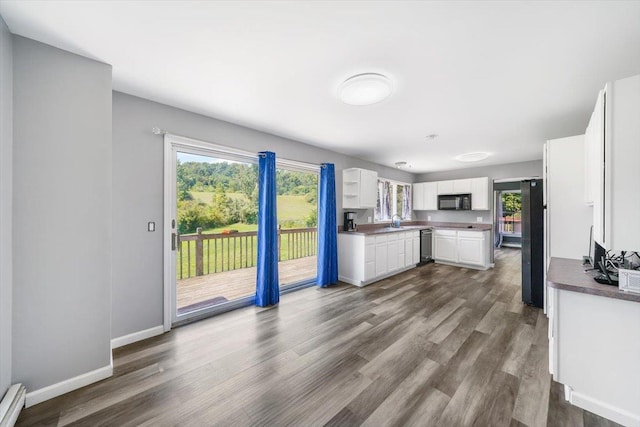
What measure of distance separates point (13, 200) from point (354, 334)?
2958 millimetres

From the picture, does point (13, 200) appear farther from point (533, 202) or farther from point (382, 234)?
point (533, 202)

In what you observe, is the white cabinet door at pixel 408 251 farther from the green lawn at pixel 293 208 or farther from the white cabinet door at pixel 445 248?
the green lawn at pixel 293 208

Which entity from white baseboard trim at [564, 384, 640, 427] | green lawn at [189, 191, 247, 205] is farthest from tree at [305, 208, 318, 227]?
white baseboard trim at [564, 384, 640, 427]

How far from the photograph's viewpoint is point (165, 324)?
2.60 meters

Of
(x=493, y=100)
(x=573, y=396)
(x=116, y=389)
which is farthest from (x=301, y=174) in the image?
(x=573, y=396)

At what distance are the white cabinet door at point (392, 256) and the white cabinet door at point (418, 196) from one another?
7.71 ft

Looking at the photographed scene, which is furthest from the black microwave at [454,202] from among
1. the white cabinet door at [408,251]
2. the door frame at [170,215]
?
the door frame at [170,215]

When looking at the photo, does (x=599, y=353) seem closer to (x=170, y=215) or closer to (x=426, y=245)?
(x=170, y=215)

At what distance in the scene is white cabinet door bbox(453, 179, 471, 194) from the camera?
588 cm

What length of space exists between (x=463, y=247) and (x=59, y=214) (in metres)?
6.57

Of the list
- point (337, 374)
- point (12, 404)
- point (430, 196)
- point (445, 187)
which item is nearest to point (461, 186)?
point (445, 187)

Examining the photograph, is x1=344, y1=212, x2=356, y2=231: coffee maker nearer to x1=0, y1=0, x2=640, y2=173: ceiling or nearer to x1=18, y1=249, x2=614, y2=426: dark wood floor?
x1=18, y1=249, x2=614, y2=426: dark wood floor

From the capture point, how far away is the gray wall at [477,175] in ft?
17.5

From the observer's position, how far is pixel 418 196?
22.2ft
